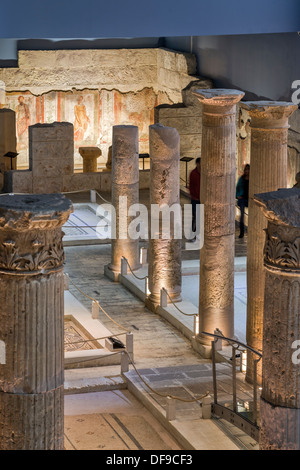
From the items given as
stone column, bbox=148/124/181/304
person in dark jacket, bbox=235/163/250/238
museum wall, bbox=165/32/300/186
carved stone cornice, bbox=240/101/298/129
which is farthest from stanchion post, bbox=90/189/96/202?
carved stone cornice, bbox=240/101/298/129

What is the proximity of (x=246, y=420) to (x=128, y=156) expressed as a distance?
6597 millimetres

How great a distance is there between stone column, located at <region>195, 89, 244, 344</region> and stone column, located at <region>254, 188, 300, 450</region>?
13.6 ft

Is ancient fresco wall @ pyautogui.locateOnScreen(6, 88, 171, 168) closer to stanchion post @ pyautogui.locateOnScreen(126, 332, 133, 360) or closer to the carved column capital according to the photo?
stanchion post @ pyautogui.locateOnScreen(126, 332, 133, 360)

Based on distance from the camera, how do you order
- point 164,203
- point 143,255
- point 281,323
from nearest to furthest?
1. point 281,323
2. point 164,203
3. point 143,255

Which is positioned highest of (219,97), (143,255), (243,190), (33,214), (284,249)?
(219,97)

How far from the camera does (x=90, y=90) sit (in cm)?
2611

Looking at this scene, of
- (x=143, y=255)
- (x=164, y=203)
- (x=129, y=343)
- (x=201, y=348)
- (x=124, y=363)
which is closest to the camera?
(x=124, y=363)

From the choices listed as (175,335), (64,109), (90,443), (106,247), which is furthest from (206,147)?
(64,109)

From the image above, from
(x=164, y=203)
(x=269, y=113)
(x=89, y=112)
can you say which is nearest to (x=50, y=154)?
(x=89, y=112)

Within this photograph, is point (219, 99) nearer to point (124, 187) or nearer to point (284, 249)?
point (284, 249)

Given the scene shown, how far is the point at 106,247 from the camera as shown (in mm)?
18391

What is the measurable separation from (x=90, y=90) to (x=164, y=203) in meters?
12.2

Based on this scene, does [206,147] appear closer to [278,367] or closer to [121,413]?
[121,413]

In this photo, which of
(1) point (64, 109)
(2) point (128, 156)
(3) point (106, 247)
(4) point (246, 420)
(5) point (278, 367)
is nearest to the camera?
(5) point (278, 367)
